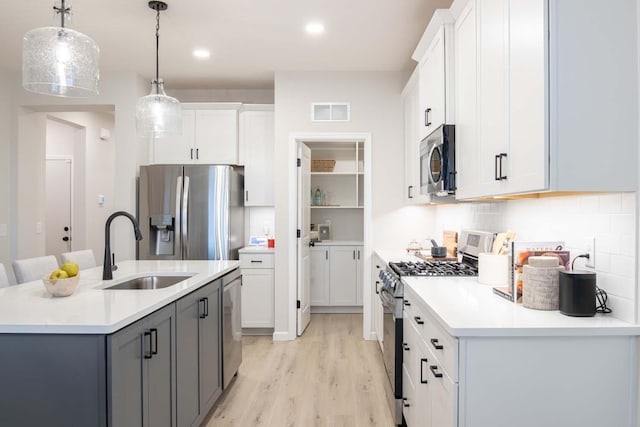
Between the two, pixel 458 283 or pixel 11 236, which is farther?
pixel 11 236

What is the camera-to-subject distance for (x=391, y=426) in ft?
8.41

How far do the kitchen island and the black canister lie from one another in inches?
66.3

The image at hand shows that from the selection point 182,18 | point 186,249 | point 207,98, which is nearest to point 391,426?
point 186,249

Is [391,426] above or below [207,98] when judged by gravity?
below

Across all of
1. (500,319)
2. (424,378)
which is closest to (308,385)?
(424,378)

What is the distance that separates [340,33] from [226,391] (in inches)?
118

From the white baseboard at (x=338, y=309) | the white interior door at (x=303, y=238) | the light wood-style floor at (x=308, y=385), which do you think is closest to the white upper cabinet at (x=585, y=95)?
the light wood-style floor at (x=308, y=385)

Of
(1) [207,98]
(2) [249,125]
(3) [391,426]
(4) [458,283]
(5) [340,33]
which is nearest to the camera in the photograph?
(4) [458,283]

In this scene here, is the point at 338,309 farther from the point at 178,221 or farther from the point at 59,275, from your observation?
the point at 59,275

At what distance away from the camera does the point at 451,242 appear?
3.48 m

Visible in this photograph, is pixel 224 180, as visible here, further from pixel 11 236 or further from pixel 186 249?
pixel 11 236

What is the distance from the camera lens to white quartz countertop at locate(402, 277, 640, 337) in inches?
55.0

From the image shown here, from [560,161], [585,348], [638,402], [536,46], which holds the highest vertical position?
[536,46]

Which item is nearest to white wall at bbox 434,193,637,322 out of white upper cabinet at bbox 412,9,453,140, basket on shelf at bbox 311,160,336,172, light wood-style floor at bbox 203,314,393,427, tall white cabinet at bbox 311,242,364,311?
white upper cabinet at bbox 412,9,453,140
